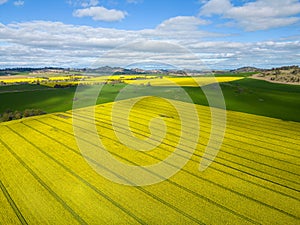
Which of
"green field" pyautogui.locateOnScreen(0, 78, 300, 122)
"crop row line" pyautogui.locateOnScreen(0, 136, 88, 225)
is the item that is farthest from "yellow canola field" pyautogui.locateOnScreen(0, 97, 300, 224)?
"green field" pyautogui.locateOnScreen(0, 78, 300, 122)

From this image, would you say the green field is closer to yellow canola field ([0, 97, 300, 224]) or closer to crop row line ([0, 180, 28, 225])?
yellow canola field ([0, 97, 300, 224])

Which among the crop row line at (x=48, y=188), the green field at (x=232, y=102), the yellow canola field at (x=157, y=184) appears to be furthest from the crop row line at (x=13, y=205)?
the green field at (x=232, y=102)

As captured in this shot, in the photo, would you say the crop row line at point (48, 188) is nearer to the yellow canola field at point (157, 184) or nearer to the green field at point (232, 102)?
the yellow canola field at point (157, 184)

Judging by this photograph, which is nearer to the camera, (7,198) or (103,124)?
(7,198)

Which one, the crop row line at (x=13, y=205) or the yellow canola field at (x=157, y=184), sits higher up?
the yellow canola field at (x=157, y=184)

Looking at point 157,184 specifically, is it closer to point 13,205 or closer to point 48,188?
point 48,188

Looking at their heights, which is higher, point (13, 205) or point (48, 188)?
point (48, 188)

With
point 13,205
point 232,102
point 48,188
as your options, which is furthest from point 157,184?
point 232,102

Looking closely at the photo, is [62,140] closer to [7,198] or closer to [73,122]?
[73,122]

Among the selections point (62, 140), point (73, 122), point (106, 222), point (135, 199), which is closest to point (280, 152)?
point (135, 199)
